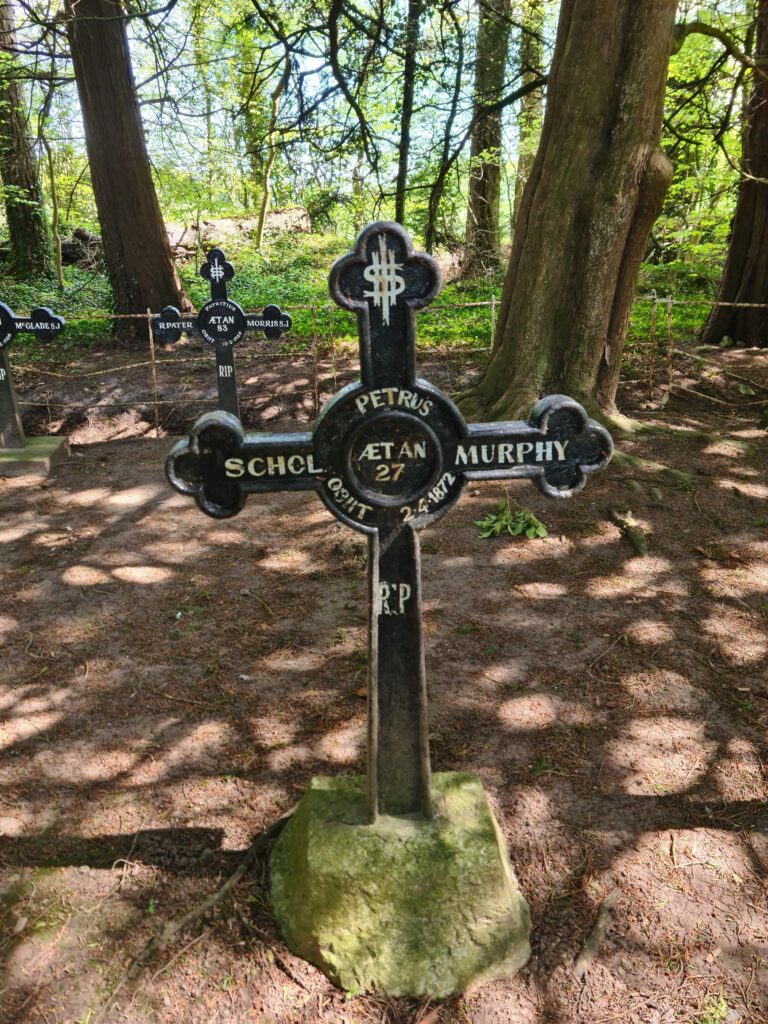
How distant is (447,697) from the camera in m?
3.85

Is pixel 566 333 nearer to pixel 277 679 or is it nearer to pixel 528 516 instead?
pixel 528 516

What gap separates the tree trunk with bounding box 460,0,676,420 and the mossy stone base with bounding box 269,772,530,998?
4518 millimetres

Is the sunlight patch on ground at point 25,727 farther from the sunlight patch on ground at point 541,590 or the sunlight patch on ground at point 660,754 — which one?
the sunlight patch on ground at point 541,590

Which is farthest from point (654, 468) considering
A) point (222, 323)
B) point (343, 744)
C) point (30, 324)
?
point (30, 324)

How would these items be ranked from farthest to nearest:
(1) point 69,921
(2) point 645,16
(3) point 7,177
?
(3) point 7,177 → (2) point 645,16 → (1) point 69,921

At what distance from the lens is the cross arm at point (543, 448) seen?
95.6 inches

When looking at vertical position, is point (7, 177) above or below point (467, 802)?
above

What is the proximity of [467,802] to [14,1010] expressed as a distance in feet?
5.29

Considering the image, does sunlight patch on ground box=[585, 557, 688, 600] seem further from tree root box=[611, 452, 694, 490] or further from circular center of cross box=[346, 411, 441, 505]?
circular center of cross box=[346, 411, 441, 505]

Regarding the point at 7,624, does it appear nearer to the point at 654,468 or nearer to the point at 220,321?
the point at 220,321

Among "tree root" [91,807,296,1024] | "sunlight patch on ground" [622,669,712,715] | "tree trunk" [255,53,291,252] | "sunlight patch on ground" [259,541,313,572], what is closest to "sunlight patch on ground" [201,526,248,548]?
"sunlight patch on ground" [259,541,313,572]

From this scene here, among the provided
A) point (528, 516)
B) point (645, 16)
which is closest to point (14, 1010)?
point (528, 516)

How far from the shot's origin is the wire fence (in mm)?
9016

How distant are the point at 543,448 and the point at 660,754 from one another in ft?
5.97
